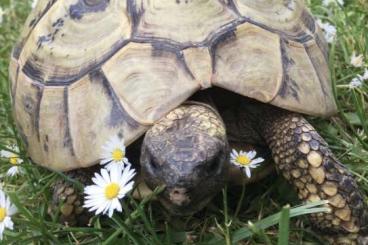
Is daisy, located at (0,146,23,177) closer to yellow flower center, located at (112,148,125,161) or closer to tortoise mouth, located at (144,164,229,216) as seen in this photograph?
yellow flower center, located at (112,148,125,161)

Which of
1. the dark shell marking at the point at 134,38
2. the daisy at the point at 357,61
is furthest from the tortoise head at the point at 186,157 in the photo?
the daisy at the point at 357,61

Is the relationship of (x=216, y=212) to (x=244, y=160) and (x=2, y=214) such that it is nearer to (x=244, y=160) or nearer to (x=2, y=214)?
(x=244, y=160)

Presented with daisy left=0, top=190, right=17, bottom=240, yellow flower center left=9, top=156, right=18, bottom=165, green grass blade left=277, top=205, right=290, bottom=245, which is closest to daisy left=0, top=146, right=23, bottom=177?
yellow flower center left=9, top=156, right=18, bottom=165

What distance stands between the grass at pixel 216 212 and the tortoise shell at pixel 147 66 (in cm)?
17

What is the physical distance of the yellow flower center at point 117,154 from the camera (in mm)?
1818

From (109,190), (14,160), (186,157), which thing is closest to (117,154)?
(109,190)

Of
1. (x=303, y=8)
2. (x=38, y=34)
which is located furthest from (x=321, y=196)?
(x=38, y=34)

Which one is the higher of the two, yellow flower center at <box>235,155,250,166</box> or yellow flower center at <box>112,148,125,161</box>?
yellow flower center at <box>112,148,125,161</box>

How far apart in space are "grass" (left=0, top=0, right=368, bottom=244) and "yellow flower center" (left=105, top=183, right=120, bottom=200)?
56mm

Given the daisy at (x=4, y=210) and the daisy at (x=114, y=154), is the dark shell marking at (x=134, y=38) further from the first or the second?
the daisy at (x=4, y=210)

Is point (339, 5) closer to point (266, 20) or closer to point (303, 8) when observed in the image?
point (303, 8)

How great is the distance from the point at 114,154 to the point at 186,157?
276 millimetres

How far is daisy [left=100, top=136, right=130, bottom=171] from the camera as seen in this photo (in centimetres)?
180

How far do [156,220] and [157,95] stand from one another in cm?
48
